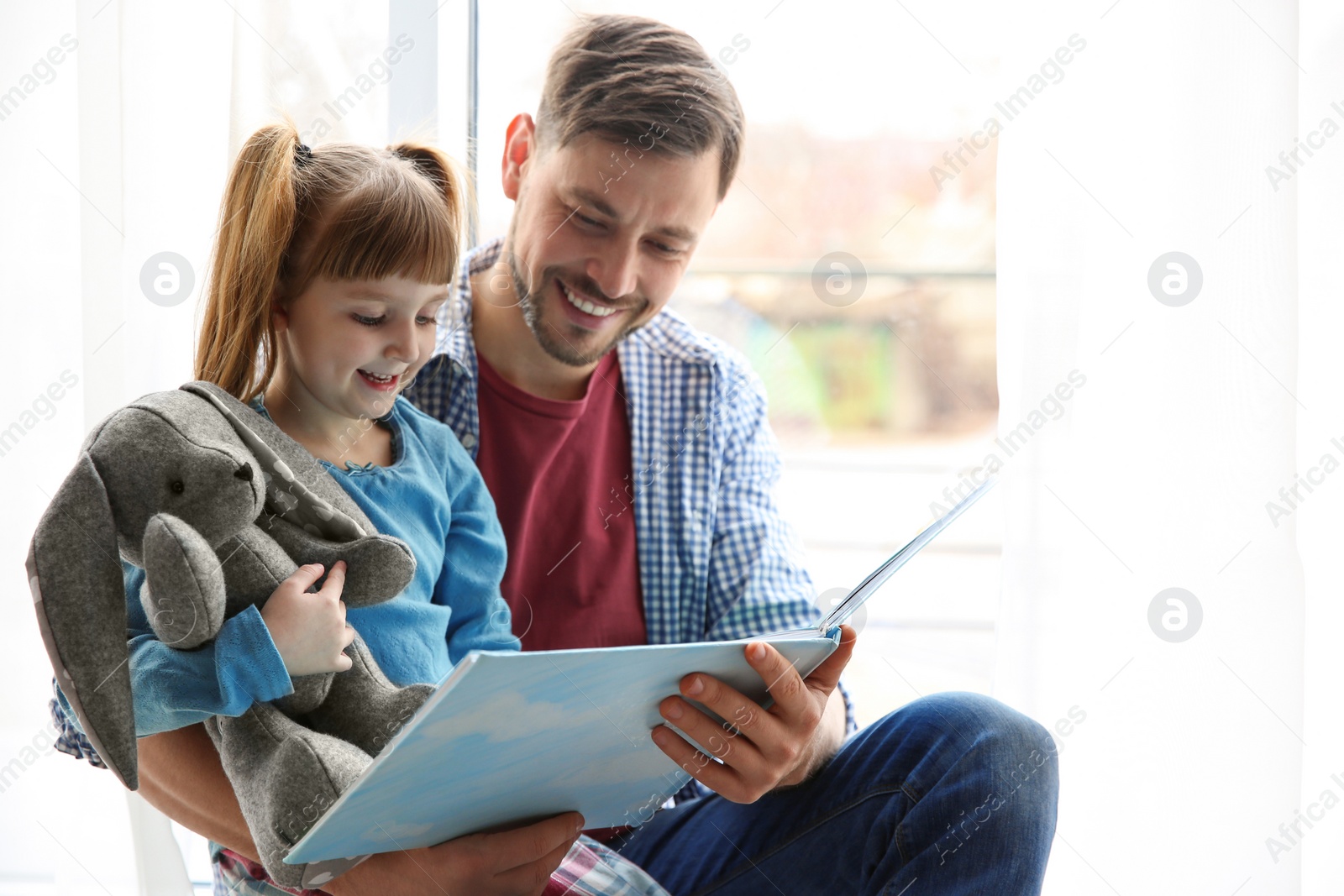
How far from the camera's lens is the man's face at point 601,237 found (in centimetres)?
115

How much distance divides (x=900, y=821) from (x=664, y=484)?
1.56 feet

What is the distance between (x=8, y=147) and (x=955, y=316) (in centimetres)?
173

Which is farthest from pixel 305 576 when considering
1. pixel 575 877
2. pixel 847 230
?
pixel 847 230

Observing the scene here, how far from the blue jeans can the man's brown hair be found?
0.67m

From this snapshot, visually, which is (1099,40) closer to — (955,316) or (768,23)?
(768,23)

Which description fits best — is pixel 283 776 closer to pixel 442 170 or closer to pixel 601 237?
pixel 442 170

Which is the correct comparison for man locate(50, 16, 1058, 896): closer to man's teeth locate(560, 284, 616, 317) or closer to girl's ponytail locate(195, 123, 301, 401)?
man's teeth locate(560, 284, 616, 317)

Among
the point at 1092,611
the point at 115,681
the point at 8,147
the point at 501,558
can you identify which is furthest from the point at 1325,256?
the point at 8,147

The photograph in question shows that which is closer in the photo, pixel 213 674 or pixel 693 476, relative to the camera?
pixel 213 674

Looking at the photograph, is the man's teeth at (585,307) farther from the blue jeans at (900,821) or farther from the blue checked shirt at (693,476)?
the blue jeans at (900,821)

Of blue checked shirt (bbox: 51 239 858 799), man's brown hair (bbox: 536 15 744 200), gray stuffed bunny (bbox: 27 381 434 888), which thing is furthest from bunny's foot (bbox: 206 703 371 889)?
man's brown hair (bbox: 536 15 744 200)

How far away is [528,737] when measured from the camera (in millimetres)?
691

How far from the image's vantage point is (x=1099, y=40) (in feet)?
3.75

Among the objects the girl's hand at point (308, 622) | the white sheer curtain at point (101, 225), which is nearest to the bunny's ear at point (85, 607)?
the girl's hand at point (308, 622)
